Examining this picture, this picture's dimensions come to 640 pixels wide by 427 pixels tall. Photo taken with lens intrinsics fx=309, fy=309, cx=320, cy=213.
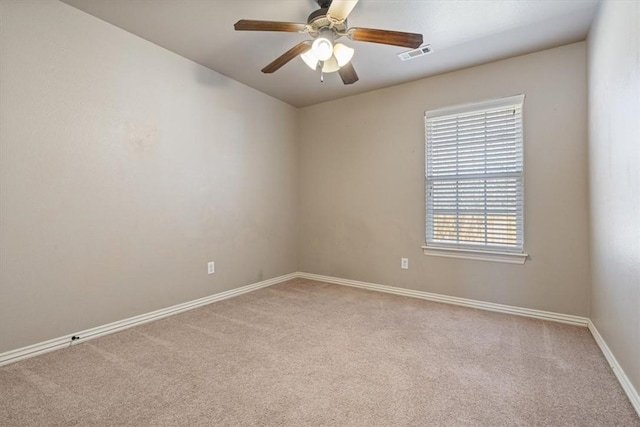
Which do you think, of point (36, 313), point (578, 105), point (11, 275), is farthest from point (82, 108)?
point (578, 105)

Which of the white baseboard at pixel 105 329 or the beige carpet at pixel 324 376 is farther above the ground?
the white baseboard at pixel 105 329

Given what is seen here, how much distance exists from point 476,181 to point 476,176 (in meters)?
0.05

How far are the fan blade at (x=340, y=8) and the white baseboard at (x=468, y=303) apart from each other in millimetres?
2804

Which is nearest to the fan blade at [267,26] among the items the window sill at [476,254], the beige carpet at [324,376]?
the beige carpet at [324,376]

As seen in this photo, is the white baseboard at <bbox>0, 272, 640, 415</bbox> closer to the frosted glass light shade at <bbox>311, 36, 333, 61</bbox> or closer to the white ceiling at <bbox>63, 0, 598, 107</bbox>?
the white ceiling at <bbox>63, 0, 598, 107</bbox>

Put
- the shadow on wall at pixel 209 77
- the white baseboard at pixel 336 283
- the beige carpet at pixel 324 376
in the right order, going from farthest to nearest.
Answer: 1. the shadow on wall at pixel 209 77
2. the white baseboard at pixel 336 283
3. the beige carpet at pixel 324 376

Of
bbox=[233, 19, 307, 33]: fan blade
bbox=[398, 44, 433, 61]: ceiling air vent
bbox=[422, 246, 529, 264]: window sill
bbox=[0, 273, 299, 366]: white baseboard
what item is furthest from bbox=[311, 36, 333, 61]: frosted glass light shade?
bbox=[0, 273, 299, 366]: white baseboard

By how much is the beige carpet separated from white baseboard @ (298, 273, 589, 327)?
0.14 meters

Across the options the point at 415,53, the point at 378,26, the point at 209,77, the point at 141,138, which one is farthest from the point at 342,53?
the point at 141,138

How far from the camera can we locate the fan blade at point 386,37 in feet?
6.53

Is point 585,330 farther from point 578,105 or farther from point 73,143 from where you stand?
point 73,143

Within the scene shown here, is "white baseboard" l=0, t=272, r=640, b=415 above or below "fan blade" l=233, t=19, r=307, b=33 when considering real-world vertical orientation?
below

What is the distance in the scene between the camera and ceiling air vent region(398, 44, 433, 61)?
2799 mm

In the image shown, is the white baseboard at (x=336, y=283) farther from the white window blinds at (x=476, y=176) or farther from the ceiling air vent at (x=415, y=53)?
the ceiling air vent at (x=415, y=53)
